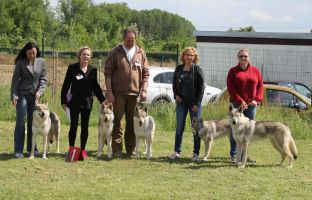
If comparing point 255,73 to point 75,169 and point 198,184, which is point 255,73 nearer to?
point 198,184

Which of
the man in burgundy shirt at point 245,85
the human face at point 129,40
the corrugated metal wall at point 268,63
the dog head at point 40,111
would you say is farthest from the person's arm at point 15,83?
the corrugated metal wall at point 268,63

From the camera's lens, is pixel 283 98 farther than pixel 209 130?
Yes

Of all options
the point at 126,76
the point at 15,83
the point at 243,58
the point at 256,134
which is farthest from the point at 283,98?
the point at 15,83

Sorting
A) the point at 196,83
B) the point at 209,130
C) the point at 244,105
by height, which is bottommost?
the point at 209,130

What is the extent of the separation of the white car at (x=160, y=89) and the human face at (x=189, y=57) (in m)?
6.47

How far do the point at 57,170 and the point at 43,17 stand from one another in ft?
152

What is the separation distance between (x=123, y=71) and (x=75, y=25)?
4158 centimetres

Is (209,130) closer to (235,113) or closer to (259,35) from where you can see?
(235,113)

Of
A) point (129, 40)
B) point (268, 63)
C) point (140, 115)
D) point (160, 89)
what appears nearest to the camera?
point (129, 40)

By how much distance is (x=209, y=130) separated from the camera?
29.7 feet

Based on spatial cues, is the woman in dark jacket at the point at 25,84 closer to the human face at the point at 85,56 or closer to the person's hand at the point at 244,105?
the human face at the point at 85,56

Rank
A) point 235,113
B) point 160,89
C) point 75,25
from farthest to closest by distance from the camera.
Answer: point 75,25, point 160,89, point 235,113

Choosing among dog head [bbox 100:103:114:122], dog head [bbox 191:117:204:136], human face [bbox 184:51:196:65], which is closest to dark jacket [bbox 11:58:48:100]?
dog head [bbox 100:103:114:122]

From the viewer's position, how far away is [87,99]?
28.6ft
